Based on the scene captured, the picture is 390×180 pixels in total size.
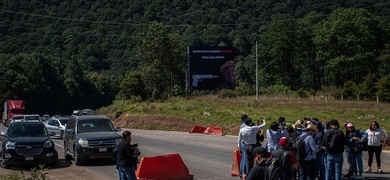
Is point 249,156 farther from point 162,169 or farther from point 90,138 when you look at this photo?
point 90,138

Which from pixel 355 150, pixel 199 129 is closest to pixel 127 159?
pixel 355 150

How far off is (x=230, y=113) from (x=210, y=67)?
9.95m

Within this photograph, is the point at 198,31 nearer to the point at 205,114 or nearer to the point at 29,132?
the point at 205,114

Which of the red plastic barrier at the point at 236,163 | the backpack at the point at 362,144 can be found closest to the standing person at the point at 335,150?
the backpack at the point at 362,144

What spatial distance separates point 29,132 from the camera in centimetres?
2161

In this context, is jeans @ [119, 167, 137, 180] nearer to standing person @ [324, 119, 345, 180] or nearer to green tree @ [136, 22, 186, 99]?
standing person @ [324, 119, 345, 180]

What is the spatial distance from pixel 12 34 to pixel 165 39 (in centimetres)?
10439

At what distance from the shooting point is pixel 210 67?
196 feet

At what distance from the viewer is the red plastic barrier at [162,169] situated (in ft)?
53.6

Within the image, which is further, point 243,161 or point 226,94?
point 226,94

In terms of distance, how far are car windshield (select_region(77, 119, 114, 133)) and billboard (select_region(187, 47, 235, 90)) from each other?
36235 millimetres

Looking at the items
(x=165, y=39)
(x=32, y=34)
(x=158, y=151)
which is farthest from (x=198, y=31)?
(x=158, y=151)

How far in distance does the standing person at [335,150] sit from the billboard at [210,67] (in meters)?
43.6

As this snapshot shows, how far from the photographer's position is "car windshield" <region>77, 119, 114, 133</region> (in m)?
22.0
